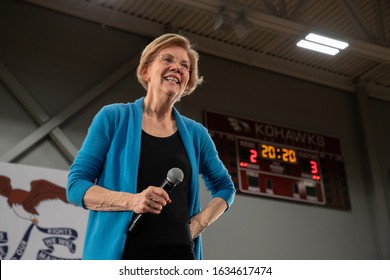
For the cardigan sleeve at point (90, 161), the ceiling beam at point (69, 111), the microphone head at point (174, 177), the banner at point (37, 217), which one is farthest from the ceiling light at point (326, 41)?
the microphone head at point (174, 177)

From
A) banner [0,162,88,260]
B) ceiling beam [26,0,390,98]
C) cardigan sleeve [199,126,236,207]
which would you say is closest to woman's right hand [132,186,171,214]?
cardigan sleeve [199,126,236,207]

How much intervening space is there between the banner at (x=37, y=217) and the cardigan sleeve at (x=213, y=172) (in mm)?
3799

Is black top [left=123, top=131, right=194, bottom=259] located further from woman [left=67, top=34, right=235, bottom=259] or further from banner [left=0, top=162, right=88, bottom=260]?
banner [left=0, top=162, right=88, bottom=260]

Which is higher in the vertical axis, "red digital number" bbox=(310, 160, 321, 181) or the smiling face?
"red digital number" bbox=(310, 160, 321, 181)

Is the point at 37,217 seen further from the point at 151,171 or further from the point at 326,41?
the point at 151,171

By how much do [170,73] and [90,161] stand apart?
41cm

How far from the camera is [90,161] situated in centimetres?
164

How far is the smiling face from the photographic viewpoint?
6.01 ft

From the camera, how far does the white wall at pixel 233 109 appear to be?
611cm

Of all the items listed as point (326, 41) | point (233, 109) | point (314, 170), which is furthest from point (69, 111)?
point (314, 170)

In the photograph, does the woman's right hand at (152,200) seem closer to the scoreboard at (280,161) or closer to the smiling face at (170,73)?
the smiling face at (170,73)

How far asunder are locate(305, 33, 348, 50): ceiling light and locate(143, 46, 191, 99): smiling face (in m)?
5.07
